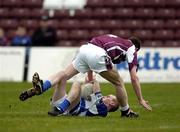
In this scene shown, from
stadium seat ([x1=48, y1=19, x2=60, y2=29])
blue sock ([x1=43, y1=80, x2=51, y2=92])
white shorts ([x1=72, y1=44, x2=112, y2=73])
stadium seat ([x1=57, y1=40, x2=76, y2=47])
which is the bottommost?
stadium seat ([x1=57, y1=40, x2=76, y2=47])

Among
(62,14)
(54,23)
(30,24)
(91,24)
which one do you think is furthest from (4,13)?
(91,24)

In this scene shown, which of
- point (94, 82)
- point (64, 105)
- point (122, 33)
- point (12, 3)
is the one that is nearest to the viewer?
point (64, 105)

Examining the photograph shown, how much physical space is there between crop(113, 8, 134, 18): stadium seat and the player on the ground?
1696 centimetres

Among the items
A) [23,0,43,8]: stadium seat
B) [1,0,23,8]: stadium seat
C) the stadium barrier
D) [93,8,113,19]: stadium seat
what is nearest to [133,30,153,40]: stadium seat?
[93,8,113,19]: stadium seat

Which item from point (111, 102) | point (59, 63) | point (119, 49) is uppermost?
point (119, 49)

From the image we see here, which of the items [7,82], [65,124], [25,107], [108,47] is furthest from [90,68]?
[7,82]

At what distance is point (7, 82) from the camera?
25.1 metres

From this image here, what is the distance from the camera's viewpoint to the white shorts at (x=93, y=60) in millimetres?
13578

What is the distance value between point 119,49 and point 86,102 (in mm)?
1286

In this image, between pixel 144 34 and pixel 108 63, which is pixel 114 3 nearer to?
pixel 144 34

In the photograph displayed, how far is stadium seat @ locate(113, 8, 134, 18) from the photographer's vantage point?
30.8 m

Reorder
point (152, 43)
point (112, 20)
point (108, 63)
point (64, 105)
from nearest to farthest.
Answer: point (108, 63), point (64, 105), point (152, 43), point (112, 20)

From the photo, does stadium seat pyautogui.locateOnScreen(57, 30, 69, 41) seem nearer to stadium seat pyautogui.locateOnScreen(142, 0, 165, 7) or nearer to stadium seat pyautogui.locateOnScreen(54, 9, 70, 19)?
stadium seat pyautogui.locateOnScreen(54, 9, 70, 19)

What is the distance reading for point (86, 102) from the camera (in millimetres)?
13977
